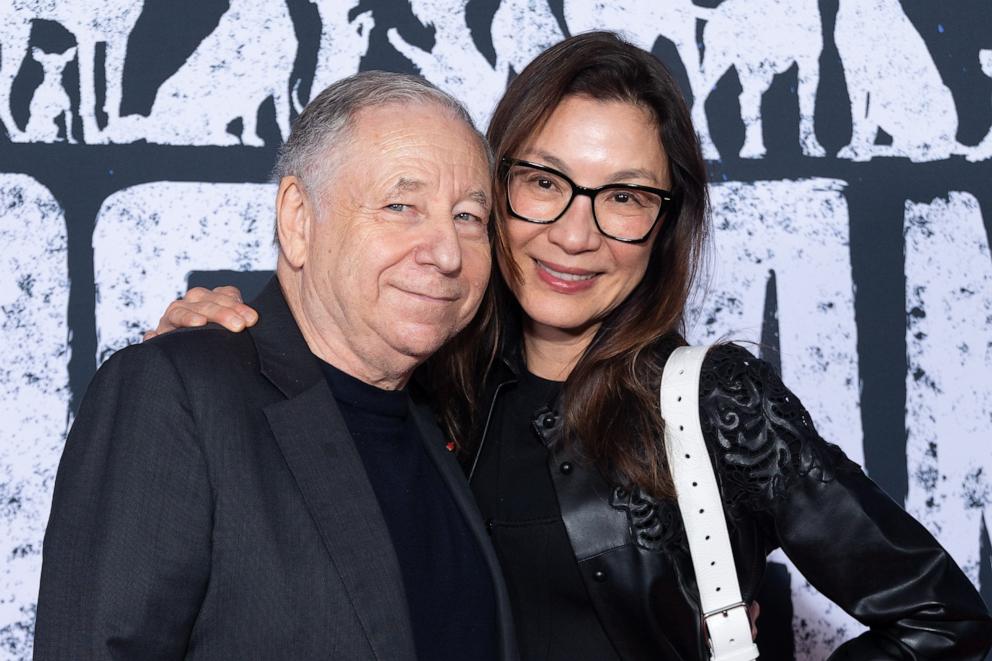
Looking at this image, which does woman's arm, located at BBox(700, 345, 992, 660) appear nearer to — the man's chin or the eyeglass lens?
the eyeglass lens

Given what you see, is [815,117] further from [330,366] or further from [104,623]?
[104,623]

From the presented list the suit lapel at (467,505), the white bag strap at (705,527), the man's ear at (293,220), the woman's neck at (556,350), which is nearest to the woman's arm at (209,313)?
the man's ear at (293,220)

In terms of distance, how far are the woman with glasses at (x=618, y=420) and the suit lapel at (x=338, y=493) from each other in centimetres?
14

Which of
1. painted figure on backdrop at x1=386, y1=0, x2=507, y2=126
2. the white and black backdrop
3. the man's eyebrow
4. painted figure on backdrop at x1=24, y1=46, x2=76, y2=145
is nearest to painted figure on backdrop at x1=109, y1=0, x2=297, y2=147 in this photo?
the white and black backdrop

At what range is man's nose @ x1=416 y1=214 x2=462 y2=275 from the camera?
5.08 ft

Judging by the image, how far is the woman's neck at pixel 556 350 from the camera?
6.45 ft

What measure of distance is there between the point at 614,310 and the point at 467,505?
0.49 metres

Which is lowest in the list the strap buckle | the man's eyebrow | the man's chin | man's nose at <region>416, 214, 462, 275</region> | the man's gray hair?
the strap buckle

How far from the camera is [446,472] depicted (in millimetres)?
1715

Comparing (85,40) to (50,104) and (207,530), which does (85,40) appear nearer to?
(50,104)

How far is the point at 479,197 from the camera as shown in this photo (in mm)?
1639

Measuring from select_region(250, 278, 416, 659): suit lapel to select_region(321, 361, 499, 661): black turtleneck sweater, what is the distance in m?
0.08

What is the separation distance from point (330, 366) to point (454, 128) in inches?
16.3

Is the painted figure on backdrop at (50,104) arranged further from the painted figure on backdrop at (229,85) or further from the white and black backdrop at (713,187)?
the painted figure on backdrop at (229,85)
